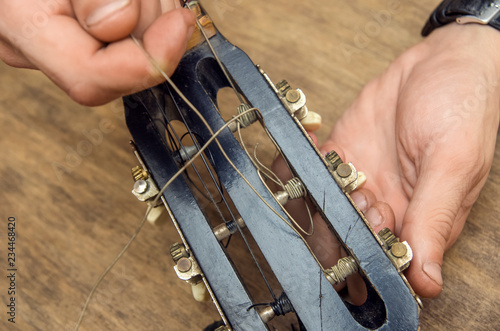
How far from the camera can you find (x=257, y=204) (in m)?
0.66

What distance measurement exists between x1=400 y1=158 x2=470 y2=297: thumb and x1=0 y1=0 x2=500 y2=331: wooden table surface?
0.10 meters

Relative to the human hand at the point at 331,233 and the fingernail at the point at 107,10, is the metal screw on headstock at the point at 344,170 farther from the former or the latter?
the fingernail at the point at 107,10

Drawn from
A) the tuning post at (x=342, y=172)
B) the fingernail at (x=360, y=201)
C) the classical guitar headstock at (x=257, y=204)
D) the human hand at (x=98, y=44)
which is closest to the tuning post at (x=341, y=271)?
the classical guitar headstock at (x=257, y=204)

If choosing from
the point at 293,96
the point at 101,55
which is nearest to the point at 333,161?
the point at 293,96

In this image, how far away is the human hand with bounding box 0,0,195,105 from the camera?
55cm

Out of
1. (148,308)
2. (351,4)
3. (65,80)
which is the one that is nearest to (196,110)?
(65,80)

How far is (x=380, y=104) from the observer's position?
98cm

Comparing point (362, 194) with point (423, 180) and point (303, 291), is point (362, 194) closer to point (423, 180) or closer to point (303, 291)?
point (423, 180)

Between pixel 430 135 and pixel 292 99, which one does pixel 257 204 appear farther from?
pixel 430 135

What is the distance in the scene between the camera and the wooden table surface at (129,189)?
2.74 ft

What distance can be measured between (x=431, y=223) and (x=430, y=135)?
0.19 m

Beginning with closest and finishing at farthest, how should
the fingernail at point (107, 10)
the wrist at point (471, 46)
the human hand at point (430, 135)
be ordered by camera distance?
the fingernail at point (107, 10) < the human hand at point (430, 135) < the wrist at point (471, 46)

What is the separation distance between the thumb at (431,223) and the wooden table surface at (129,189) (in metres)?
0.10

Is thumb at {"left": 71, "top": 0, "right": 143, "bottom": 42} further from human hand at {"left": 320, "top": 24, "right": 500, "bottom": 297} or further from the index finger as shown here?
human hand at {"left": 320, "top": 24, "right": 500, "bottom": 297}
